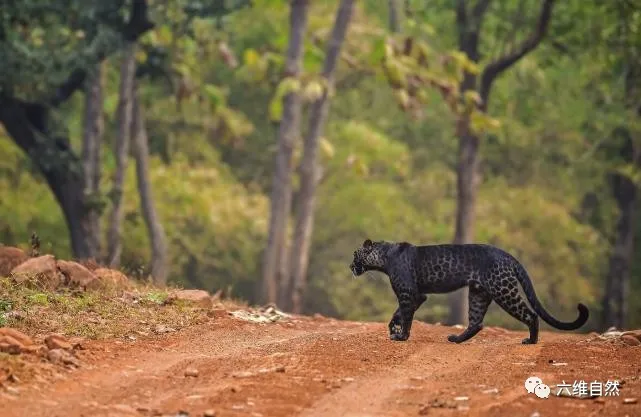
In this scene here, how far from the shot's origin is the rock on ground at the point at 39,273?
50.4ft

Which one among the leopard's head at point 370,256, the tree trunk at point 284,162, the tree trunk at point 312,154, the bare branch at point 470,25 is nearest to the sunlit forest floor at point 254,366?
the leopard's head at point 370,256

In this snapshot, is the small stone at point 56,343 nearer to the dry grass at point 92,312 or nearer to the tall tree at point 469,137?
the dry grass at point 92,312

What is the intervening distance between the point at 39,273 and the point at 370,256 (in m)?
3.93

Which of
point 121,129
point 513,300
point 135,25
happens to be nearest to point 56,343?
point 513,300

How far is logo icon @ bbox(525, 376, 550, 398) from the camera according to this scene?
35.6ft

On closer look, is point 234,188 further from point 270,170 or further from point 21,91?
point 21,91

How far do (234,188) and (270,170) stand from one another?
4554 millimetres

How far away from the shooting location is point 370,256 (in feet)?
50.4

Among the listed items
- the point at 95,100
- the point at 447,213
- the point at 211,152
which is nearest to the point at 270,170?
the point at 211,152

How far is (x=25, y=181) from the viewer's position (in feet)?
104

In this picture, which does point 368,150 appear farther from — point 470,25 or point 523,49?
point 523,49

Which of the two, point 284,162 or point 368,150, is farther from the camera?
point 368,150

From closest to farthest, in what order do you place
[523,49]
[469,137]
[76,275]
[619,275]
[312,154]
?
[76,275] → [312,154] → [523,49] → [469,137] → [619,275]

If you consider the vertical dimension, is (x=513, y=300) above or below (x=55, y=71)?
below
